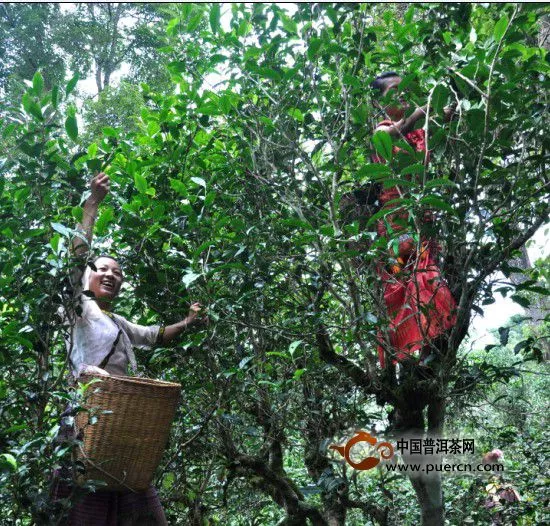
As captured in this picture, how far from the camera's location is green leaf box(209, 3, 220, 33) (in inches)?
80.3

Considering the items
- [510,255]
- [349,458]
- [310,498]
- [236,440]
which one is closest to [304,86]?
[510,255]

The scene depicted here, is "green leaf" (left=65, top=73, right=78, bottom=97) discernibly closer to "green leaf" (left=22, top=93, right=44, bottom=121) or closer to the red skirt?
"green leaf" (left=22, top=93, right=44, bottom=121)

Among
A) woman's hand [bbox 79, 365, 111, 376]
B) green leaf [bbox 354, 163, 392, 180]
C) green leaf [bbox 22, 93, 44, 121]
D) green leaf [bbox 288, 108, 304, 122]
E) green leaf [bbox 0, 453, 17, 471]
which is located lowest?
green leaf [bbox 0, 453, 17, 471]

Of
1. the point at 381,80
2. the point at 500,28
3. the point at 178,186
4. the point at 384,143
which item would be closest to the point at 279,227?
the point at 178,186

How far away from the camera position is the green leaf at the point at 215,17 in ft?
6.69

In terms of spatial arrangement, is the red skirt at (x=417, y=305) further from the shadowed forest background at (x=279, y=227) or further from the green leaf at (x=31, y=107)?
the green leaf at (x=31, y=107)

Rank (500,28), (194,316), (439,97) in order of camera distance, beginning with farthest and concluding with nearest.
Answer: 1. (194,316)
2. (439,97)
3. (500,28)

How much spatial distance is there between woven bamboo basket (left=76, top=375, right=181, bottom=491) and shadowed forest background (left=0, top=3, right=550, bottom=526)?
0.37 ft

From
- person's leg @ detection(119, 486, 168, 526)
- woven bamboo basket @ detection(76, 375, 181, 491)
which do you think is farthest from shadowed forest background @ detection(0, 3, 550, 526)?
person's leg @ detection(119, 486, 168, 526)

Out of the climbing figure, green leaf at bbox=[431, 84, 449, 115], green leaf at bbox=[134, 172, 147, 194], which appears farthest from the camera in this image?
green leaf at bbox=[134, 172, 147, 194]

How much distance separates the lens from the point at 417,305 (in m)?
A: 1.82

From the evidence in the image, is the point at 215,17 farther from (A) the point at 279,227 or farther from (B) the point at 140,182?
(A) the point at 279,227

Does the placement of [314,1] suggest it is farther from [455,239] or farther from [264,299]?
[264,299]

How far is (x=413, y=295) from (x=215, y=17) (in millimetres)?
1066
